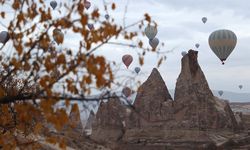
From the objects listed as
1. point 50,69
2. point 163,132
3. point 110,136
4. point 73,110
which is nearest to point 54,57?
point 50,69

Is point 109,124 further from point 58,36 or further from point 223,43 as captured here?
point 58,36

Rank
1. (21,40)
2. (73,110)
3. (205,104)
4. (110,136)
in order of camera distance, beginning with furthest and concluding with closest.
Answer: (110,136) → (205,104) → (21,40) → (73,110)

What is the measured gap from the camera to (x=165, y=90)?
158ft

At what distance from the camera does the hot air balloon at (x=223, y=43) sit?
46.1m

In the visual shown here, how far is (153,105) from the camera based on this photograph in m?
47.0

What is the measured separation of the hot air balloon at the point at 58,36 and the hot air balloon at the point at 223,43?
41706mm

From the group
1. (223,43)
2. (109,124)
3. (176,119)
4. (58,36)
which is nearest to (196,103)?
(176,119)

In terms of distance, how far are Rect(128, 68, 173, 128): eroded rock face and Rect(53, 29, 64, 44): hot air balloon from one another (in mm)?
39491

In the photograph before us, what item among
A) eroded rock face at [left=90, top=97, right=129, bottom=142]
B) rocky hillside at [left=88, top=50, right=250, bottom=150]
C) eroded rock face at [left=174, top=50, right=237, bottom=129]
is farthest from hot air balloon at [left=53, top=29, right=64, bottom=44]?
eroded rock face at [left=90, top=97, right=129, bottom=142]

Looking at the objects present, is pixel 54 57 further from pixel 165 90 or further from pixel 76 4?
pixel 165 90

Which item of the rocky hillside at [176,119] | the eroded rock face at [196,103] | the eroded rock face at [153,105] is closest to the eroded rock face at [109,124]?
the rocky hillside at [176,119]

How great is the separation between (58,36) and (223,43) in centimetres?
4228

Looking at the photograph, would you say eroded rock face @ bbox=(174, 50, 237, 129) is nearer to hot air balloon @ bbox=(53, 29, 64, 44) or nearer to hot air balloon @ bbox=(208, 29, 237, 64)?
hot air balloon @ bbox=(208, 29, 237, 64)

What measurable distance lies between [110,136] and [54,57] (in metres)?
42.7
